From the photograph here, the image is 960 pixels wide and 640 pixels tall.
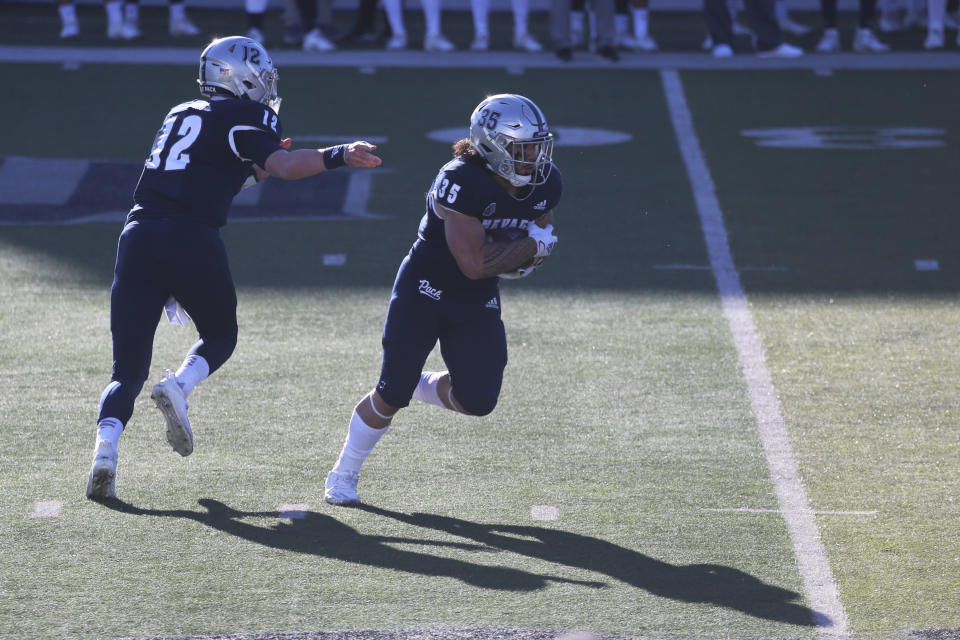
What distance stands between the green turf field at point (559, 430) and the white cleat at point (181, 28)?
4.90 meters

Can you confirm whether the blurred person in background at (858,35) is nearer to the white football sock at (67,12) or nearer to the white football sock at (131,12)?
the white football sock at (131,12)

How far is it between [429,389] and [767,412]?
1.81 m

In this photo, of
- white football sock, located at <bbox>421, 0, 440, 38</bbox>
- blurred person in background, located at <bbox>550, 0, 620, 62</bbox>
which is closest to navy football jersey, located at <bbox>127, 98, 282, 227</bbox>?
blurred person in background, located at <bbox>550, 0, 620, 62</bbox>

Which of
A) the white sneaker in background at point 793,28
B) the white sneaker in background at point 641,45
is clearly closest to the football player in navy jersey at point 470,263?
the white sneaker in background at point 641,45

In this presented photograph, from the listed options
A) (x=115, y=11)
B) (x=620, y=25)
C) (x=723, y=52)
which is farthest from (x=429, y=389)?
(x=115, y=11)

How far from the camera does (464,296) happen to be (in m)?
5.62

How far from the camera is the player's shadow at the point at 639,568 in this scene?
4.77 m

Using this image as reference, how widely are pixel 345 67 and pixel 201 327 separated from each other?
10.1 meters

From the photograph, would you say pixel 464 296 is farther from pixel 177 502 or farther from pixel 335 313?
pixel 335 313

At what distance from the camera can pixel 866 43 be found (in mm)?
16641

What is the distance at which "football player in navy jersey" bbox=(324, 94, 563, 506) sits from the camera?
5.41 meters

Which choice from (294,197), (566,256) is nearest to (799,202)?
(566,256)

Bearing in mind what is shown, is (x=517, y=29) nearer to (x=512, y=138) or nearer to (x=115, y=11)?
(x=115, y=11)

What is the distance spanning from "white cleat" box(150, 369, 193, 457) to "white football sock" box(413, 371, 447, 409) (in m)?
0.91
